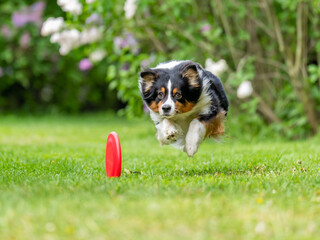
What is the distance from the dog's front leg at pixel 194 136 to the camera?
4938 mm

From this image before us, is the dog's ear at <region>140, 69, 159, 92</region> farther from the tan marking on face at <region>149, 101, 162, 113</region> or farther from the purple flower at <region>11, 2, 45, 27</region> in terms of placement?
the purple flower at <region>11, 2, 45, 27</region>

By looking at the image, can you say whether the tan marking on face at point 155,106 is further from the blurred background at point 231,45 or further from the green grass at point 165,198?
the blurred background at point 231,45

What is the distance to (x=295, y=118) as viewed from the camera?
9.17 m

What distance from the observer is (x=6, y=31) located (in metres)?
15.2

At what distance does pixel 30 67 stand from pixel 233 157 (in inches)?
436

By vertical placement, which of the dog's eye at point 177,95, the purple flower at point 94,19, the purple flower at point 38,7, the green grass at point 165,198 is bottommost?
the green grass at point 165,198

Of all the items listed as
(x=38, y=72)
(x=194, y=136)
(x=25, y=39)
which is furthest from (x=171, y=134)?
(x=38, y=72)

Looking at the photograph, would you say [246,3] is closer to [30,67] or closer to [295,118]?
[295,118]

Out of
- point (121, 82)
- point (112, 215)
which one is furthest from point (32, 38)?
point (112, 215)

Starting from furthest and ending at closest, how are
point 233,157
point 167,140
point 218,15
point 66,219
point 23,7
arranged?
point 23,7 → point 218,15 → point 233,157 → point 167,140 → point 66,219

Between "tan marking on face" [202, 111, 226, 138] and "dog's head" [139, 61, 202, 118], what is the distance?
0.25 meters

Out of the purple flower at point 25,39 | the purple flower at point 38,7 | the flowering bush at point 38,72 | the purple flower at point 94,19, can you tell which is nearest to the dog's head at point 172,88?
the purple flower at point 94,19

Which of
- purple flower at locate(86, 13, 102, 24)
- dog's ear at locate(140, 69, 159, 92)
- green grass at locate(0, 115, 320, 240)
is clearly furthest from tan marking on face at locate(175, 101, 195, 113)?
purple flower at locate(86, 13, 102, 24)

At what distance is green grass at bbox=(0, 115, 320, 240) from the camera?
2.86 meters
